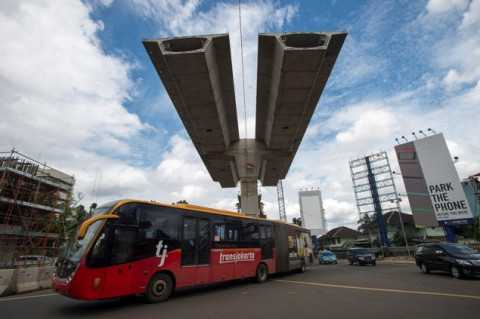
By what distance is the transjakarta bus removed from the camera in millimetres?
6371

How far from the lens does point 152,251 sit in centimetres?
754

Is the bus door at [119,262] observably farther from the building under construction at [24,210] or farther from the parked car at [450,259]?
the building under construction at [24,210]

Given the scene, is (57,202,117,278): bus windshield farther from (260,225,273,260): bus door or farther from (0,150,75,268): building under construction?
(0,150,75,268): building under construction

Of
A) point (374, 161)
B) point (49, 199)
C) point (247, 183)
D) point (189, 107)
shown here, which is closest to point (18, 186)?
point (49, 199)

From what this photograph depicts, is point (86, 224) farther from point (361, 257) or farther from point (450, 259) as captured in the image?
point (361, 257)

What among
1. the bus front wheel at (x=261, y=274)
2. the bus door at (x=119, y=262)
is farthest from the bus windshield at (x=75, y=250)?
the bus front wheel at (x=261, y=274)

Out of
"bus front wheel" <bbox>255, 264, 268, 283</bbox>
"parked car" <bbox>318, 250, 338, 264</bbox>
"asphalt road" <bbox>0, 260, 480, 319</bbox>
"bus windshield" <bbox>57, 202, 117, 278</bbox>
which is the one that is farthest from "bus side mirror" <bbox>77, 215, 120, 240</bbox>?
"parked car" <bbox>318, 250, 338, 264</bbox>

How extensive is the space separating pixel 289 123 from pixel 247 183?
8163 millimetres

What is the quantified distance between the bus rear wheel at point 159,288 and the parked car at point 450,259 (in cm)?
1098

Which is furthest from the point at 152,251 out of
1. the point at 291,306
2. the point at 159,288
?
the point at 291,306

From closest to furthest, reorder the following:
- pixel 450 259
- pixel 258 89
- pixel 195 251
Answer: pixel 195 251
pixel 450 259
pixel 258 89

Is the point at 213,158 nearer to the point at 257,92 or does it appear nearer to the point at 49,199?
the point at 257,92

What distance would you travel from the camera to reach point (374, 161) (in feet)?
185

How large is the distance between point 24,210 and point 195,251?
22580 millimetres
